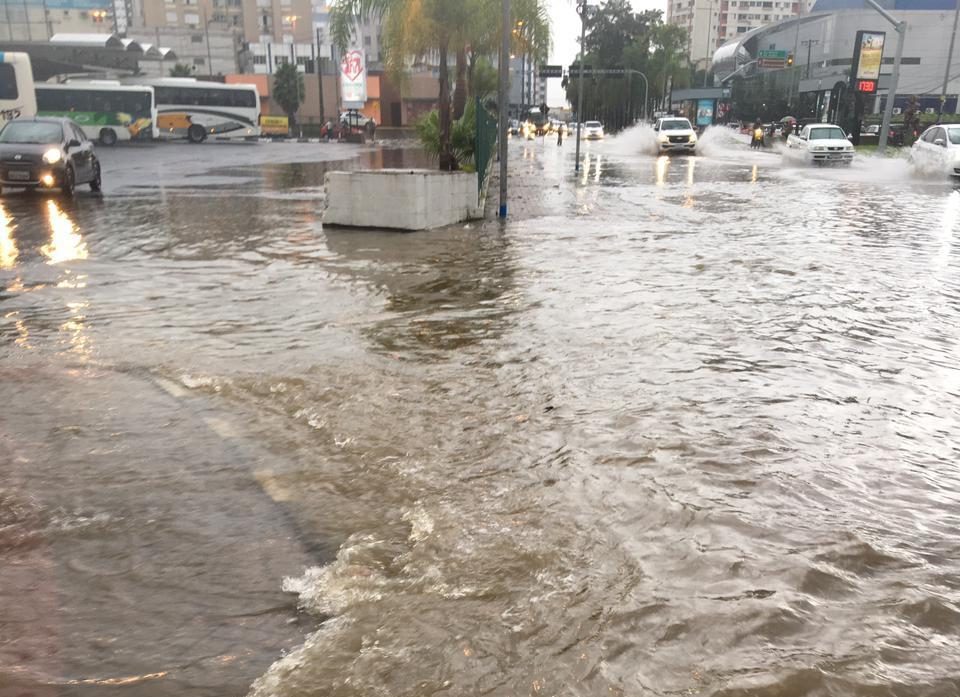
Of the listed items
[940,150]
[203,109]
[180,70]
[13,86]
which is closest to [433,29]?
[940,150]

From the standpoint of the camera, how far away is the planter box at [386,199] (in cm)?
1360

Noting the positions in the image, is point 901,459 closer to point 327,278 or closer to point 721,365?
point 721,365

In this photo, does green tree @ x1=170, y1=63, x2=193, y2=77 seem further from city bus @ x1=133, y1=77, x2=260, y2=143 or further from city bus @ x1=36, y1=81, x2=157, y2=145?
city bus @ x1=36, y1=81, x2=157, y2=145

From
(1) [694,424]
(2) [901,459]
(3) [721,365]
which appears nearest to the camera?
(2) [901,459]

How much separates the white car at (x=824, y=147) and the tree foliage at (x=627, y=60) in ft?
205

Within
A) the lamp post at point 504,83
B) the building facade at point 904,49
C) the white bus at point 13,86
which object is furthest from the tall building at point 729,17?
the lamp post at point 504,83

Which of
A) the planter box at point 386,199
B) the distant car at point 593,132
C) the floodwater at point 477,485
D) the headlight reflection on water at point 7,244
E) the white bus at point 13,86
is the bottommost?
the distant car at point 593,132

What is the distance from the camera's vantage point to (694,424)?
5082 mm

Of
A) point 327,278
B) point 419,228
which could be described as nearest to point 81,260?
point 327,278

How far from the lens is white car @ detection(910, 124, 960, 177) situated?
84.2ft

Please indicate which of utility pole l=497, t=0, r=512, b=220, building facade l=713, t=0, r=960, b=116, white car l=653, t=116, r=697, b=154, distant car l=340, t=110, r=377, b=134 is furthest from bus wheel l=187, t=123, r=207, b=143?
building facade l=713, t=0, r=960, b=116

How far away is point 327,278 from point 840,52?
9623 centimetres

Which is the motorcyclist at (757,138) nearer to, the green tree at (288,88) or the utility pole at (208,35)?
the green tree at (288,88)

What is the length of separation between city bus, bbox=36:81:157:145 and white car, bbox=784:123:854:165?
35.0m
